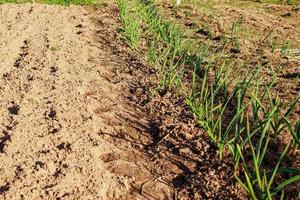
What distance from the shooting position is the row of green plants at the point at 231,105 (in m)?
2.01

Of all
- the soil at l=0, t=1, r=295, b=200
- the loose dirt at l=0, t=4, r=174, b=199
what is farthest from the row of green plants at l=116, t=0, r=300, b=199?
the loose dirt at l=0, t=4, r=174, b=199

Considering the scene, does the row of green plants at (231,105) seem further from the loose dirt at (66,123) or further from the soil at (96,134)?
the loose dirt at (66,123)

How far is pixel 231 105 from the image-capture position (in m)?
3.13

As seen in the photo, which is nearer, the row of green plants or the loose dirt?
the row of green plants

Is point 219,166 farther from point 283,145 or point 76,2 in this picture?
point 76,2

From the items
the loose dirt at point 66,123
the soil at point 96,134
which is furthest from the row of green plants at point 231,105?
the loose dirt at point 66,123

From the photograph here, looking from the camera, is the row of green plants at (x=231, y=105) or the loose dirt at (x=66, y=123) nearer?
the row of green plants at (x=231, y=105)

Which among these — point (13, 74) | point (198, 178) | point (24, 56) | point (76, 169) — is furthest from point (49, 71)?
point (198, 178)

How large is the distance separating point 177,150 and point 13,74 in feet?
6.70

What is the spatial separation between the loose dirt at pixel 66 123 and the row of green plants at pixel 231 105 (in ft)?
1.51

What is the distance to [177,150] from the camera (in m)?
2.61

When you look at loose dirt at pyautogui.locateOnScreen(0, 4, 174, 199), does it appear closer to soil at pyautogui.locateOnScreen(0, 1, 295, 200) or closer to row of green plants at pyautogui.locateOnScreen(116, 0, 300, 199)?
soil at pyautogui.locateOnScreen(0, 1, 295, 200)

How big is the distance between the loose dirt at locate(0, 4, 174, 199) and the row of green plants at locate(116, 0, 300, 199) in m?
0.46

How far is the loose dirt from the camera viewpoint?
2.22 metres
